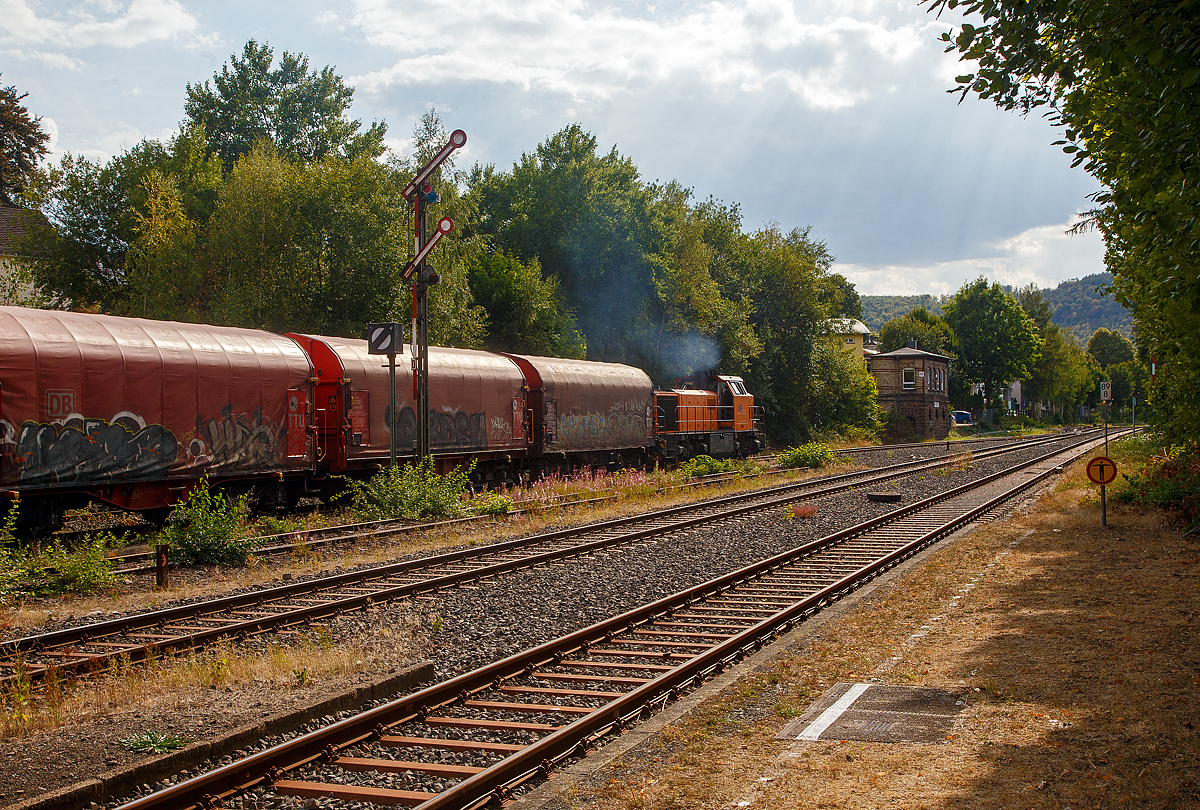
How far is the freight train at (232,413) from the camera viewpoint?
12.6m

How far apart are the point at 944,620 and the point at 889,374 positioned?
71446 millimetres

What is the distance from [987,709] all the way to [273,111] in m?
58.8

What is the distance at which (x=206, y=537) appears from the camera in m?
12.9

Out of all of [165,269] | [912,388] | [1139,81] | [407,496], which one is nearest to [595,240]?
[165,269]

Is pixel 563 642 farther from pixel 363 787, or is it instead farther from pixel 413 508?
pixel 413 508

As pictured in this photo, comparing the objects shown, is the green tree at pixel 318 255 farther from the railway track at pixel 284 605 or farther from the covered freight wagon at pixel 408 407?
the railway track at pixel 284 605

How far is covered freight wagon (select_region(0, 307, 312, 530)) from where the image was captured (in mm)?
12406

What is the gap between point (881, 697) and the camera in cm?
675

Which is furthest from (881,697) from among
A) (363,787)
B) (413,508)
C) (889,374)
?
(889,374)

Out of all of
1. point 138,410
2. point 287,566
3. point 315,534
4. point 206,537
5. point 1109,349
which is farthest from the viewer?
point 1109,349

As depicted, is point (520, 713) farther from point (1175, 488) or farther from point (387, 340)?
point (1175, 488)

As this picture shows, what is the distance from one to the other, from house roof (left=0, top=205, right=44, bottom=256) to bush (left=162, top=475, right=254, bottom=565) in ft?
109

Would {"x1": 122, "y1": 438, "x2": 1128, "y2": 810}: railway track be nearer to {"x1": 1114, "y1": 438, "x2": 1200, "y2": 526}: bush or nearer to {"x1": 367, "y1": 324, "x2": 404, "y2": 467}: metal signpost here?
{"x1": 367, "y1": 324, "x2": 404, "y2": 467}: metal signpost

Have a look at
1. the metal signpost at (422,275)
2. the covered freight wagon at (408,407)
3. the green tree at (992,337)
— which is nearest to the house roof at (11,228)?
the covered freight wagon at (408,407)
